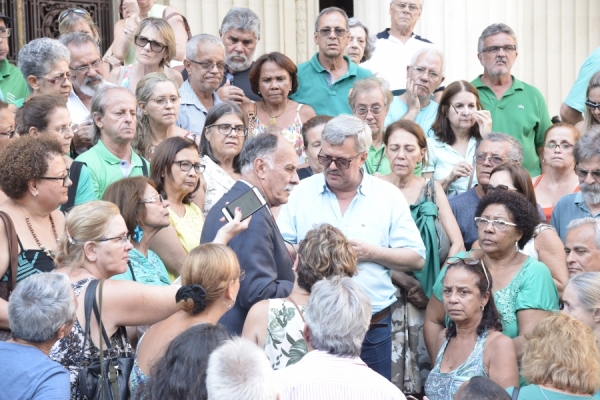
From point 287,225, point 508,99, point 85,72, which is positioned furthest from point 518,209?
point 85,72

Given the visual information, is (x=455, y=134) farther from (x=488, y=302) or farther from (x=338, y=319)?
(x=338, y=319)

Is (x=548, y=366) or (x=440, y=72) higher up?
(x=440, y=72)

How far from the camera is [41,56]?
7539 mm

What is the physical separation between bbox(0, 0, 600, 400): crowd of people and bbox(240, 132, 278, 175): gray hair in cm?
1

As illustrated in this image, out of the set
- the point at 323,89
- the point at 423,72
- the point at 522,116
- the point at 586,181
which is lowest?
the point at 586,181

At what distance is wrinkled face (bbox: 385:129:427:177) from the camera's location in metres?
7.27

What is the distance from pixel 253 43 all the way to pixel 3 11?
3.32 meters

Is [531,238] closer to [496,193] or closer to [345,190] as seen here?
[496,193]

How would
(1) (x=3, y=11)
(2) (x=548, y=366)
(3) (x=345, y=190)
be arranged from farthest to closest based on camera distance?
1. (1) (x=3, y=11)
2. (3) (x=345, y=190)
3. (2) (x=548, y=366)

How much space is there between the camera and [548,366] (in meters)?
5.07

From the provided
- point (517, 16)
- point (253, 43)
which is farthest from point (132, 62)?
point (517, 16)

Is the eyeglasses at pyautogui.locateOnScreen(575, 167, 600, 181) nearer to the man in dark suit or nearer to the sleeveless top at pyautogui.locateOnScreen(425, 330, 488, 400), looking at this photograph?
the sleeveless top at pyautogui.locateOnScreen(425, 330, 488, 400)

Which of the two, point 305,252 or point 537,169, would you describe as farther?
point 537,169

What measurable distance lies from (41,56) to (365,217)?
2687mm
